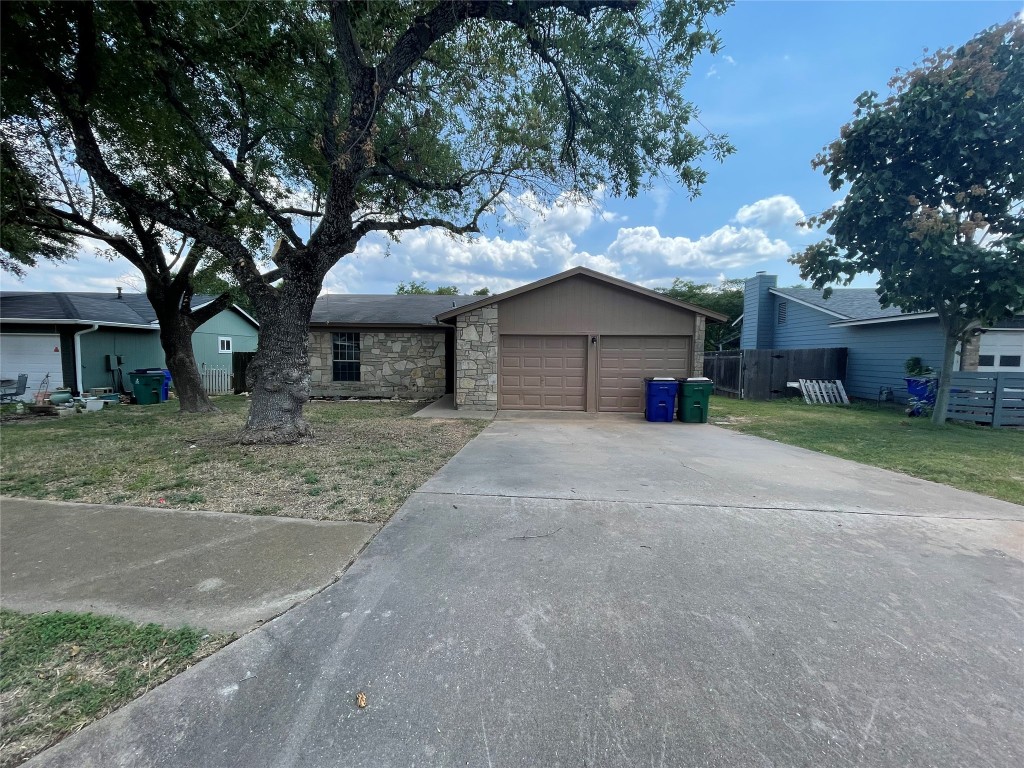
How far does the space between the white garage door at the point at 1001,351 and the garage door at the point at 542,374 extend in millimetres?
12170

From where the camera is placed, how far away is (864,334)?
16172mm

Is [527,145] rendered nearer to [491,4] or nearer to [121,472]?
[491,4]

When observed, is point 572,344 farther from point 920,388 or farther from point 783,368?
point 920,388

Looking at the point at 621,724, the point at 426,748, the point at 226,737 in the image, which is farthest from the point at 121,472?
the point at 621,724

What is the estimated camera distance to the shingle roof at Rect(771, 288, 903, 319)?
1619cm

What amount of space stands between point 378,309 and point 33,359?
9741mm

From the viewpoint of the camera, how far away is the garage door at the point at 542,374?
11.9m

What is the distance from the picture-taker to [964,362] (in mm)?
13289

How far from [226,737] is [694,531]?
3443 millimetres

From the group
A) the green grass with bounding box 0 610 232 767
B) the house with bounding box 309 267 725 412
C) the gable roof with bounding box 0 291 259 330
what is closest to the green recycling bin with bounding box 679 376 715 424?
the house with bounding box 309 267 725 412

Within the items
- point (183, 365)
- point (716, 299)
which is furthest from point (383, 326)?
point (716, 299)

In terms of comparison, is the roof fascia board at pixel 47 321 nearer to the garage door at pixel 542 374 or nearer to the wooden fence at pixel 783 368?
the garage door at pixel 542 374

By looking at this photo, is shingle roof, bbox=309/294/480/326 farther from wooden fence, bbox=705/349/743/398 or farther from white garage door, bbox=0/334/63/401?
wooden fence, bbox=705/349/743/398

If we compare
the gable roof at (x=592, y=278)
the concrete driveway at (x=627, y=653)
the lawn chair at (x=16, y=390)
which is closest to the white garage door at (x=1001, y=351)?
the gable roof at (x=592, y=278)
